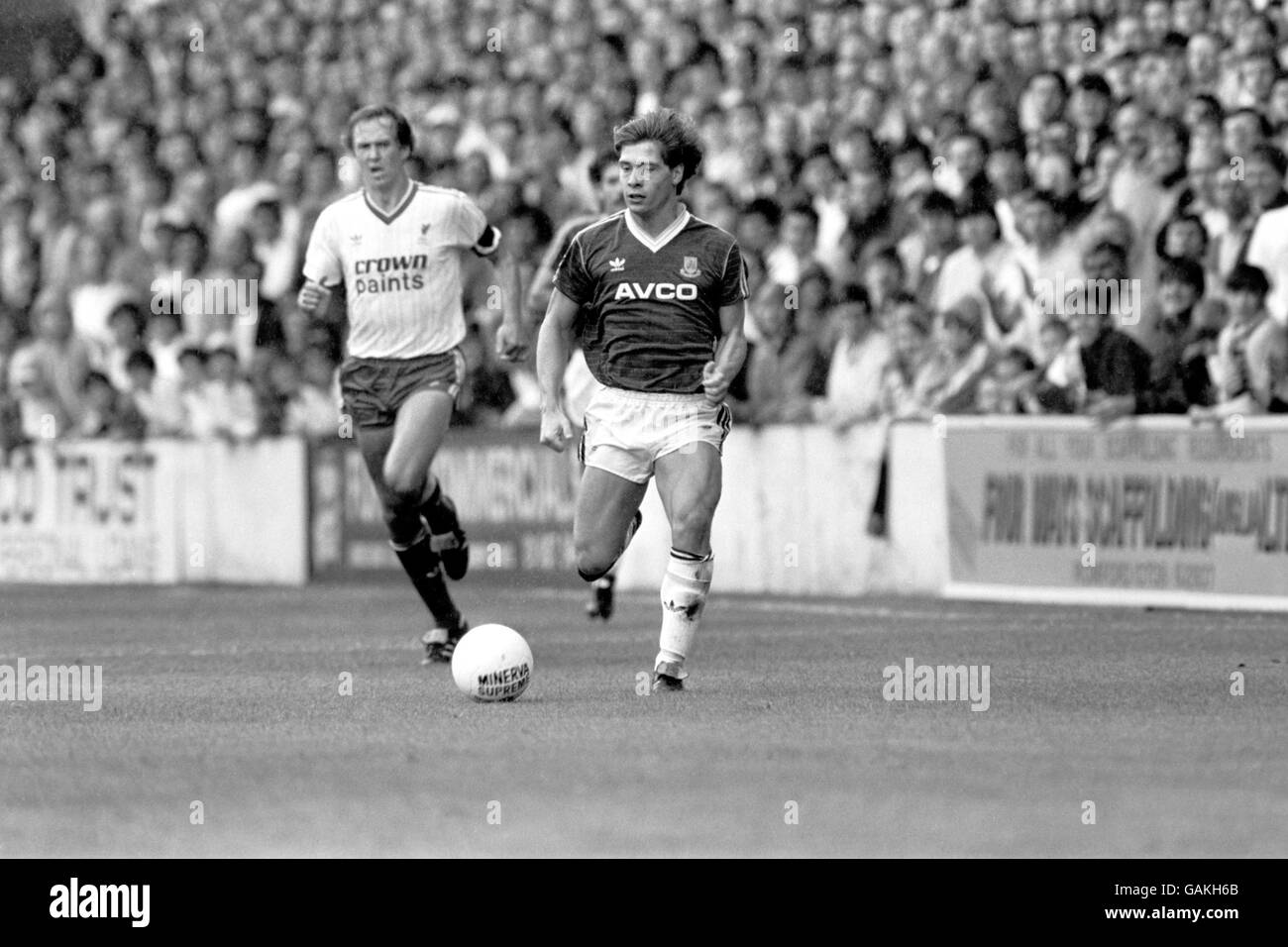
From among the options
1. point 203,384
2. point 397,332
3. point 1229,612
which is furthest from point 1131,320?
point 203,384

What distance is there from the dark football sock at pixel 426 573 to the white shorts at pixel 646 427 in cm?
208

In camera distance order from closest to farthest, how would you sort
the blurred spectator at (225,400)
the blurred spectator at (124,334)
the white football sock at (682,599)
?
the white football sock at (682,599), the blurred spectator at (225,400), the blurred spectator at (124,334)

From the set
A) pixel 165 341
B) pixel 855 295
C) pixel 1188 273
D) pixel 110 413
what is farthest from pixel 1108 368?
pixel 165 341

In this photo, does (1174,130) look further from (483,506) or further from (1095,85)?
(483,506)

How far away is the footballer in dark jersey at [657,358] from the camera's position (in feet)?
37.2

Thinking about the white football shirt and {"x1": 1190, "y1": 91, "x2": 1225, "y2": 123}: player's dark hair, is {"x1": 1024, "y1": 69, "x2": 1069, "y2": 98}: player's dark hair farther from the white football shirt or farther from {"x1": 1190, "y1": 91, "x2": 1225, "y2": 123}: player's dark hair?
the white football shirt

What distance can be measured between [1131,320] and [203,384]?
9126mm

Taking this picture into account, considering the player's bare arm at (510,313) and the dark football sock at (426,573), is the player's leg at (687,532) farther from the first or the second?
the dark football sock at (426,573)

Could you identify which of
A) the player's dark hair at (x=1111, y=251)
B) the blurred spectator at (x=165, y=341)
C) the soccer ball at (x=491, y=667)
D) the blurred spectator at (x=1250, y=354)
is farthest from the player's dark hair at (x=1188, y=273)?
the blurred spectator at (x=165, y=341)

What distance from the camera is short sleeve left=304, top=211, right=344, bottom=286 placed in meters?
13.4

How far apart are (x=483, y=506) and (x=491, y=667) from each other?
991 cm

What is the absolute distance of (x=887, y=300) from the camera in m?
19.2

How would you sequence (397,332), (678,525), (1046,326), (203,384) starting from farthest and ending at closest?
(203,384)
(1046,326)
(397,332)
(678,525)
